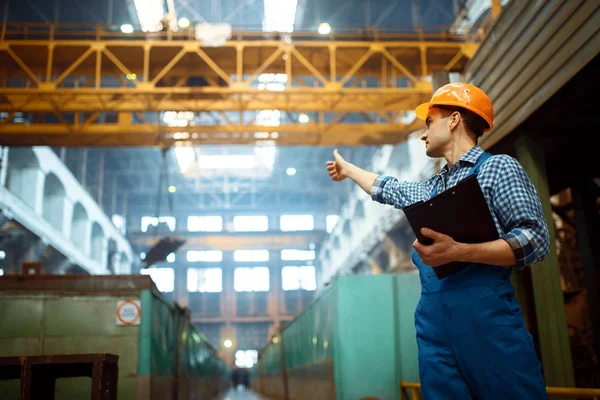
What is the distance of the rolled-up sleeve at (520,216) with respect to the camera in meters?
1.99

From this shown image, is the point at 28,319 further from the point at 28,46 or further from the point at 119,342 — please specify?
the point at 28,46

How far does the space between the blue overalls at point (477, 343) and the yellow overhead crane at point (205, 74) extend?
41.5ft

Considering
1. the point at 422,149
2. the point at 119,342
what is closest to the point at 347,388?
the point at 119,342

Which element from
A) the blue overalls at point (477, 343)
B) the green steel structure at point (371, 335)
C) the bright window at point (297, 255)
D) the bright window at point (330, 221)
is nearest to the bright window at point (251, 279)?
the bright window at point (297, 255)

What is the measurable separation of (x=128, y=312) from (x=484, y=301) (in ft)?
21.7

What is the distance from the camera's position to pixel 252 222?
1743 inches

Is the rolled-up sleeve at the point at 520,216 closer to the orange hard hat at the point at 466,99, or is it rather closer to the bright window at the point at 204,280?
the orange hard hat at the point at 466,99

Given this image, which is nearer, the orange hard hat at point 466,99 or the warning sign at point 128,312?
the orange hard hat at point 466,99

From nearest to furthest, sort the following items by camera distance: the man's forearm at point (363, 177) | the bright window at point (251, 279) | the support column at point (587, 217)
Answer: the man's forearm at point (363, 177) < the support column at point (587, 217) < the bright window at point (251, 279)

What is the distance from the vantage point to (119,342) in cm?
772

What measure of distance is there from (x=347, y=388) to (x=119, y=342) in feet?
10.4

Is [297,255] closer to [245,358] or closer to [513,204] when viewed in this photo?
[245,358]

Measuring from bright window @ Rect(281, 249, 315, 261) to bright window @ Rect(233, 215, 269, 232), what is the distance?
106 inches

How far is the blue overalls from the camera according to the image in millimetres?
Result: 1985
